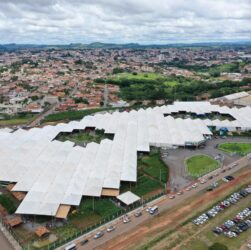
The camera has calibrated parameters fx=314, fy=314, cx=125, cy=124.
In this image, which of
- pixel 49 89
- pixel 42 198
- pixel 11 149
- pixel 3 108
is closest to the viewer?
pixel 42 198

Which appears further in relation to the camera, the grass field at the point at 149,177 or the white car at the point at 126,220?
the grass field at the point at 149,177

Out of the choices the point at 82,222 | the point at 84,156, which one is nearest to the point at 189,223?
the point at 82,222

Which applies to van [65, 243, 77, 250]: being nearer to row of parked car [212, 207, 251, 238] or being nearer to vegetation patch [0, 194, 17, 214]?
vegetation patch [0, 194, 17, 214]

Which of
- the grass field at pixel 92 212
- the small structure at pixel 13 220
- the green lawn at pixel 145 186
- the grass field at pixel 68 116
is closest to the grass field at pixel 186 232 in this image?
the green lawn at pixel 145 186

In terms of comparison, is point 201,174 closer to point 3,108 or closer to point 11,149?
point 11,149

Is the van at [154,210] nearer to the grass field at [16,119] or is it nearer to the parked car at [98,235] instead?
the parked car at [98,235]

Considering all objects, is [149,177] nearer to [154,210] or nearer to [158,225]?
[154,210]

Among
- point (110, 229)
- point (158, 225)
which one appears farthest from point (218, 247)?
point (110, 229)
